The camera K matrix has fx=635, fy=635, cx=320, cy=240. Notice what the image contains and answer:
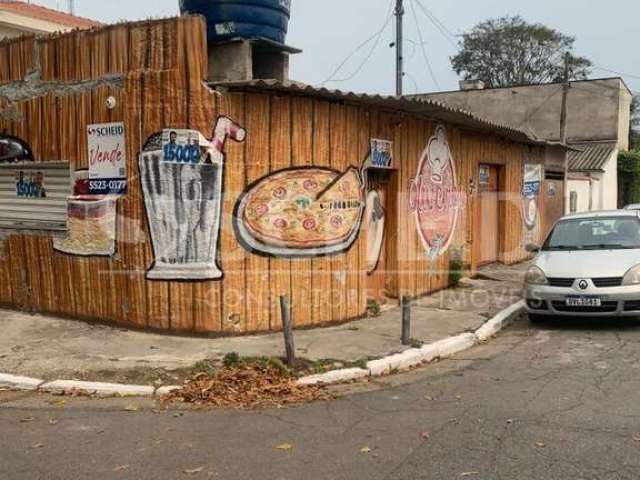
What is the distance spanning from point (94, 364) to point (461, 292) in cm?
701

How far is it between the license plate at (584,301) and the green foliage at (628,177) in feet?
88.7

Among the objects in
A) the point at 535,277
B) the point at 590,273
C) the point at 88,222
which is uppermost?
the point at 88,222

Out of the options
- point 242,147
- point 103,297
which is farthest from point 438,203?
point 103,297

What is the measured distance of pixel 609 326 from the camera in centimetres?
887

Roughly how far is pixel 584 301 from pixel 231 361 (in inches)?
188

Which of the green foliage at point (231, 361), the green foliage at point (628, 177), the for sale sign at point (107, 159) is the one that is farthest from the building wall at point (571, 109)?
the green foliage at point (231, 361)

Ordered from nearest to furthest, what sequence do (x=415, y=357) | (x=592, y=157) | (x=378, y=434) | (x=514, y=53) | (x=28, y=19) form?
(x=378, y=434) → (x=415, y=357) → (x=28, y=19) → (x=592, y=157) → (x=514, y=53)

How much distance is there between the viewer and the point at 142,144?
785 centimetres

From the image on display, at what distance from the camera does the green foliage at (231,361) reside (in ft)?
21.4

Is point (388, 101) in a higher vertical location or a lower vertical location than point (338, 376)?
higher

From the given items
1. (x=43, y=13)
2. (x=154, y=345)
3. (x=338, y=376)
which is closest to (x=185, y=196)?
(x=154, y=345)

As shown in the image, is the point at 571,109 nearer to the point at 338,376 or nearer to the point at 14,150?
the point at 14,150

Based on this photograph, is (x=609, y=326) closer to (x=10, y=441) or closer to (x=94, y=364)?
(x=94, y=364)

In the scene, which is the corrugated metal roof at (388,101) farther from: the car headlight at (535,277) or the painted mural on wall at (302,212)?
the car headlight at (535,277)
